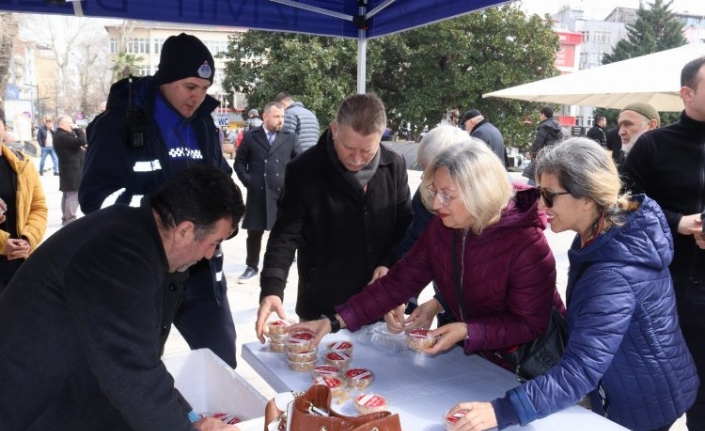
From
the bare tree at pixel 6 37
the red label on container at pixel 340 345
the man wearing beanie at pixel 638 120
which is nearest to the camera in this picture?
the red label on container at pixel 340 345

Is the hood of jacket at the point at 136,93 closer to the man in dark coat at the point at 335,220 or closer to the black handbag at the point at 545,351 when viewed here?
the man in dark coat at the point at 335,220

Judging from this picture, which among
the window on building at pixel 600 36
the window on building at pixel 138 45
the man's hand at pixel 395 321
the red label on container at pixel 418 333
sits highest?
the window on building at pixel 600 36

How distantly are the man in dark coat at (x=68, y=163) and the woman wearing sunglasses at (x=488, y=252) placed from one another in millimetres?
7336

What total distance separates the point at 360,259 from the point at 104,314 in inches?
59.3

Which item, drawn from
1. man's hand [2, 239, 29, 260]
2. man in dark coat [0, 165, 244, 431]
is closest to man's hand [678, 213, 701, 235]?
man in dark coat [0, 165, 244, 431]

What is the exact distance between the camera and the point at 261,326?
2.18m

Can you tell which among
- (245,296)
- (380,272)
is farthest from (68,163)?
(380,272)

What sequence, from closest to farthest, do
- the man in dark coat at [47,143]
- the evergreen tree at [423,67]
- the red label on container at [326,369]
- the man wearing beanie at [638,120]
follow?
1. the red label on container at [326,369]
2. the man wearing beanie at [638,120]
3. the man in dark coat at [47,143]
4. the evergreen tree at [423,67]

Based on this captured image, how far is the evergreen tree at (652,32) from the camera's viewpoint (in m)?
34.7

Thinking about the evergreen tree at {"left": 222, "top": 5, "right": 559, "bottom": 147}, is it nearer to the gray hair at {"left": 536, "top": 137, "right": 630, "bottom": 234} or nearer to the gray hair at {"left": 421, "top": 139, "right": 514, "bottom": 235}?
the gray hair at {"left": 421, "top": 139, "right": 514, "bottom": 235}

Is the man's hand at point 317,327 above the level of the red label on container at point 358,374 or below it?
above

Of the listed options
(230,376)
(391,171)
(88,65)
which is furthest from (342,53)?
(88,65)

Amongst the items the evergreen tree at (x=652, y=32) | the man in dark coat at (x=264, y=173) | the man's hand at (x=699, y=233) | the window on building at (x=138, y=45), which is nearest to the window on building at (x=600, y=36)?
the evergreen tree at (x=652, y=32)

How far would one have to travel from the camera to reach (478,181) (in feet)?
6.24
